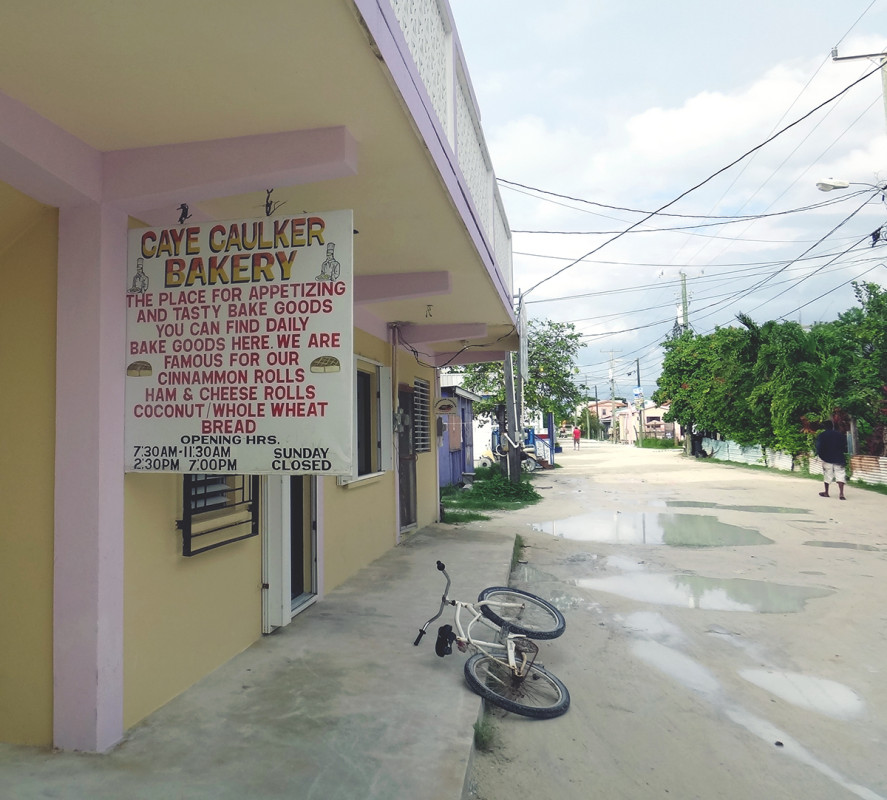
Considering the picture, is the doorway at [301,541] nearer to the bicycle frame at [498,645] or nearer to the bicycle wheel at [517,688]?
the bicycle frame at [498,645]

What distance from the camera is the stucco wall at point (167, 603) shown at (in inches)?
118

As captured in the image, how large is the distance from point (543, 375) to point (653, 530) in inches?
505

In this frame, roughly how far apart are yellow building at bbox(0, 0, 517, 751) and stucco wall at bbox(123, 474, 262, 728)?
1 centimetres

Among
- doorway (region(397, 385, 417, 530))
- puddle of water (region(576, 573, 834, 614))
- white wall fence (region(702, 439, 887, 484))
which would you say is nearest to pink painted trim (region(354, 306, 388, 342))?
doorway (region(397, 385, 417, 530))

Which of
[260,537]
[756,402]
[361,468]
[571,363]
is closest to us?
[260,537]

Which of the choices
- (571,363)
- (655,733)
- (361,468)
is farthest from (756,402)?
(655,733)

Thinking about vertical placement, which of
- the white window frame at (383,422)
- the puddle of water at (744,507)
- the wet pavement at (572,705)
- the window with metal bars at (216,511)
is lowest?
the puddle of water at (744,507)

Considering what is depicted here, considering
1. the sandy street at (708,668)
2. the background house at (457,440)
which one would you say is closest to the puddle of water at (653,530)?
the sandy street at (708,668)

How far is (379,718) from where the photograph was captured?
3.13 m

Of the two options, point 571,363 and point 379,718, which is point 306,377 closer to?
point 379,718

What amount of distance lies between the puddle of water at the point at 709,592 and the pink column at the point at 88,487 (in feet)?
15.4

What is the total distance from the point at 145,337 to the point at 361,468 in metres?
4.37

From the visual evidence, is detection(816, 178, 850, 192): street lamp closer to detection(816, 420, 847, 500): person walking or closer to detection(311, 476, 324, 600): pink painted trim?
detection(816, 420, 847, 500): person walking

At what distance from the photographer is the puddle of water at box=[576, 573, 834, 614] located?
5652 millimetres
